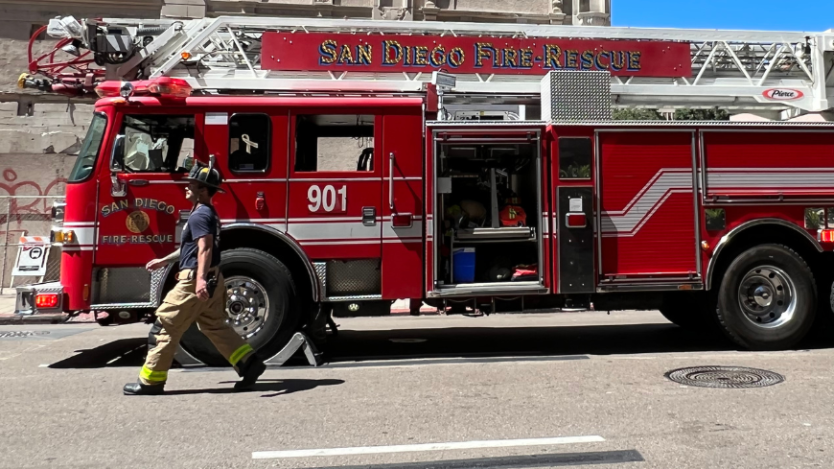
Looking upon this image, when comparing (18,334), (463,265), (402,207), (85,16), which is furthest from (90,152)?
(85,16)

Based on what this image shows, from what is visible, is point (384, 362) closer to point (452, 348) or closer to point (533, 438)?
point (452, 348)

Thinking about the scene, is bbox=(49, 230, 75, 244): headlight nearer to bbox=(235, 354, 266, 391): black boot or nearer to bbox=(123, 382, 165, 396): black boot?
bbox=(123, 382, 165, 396): black boot

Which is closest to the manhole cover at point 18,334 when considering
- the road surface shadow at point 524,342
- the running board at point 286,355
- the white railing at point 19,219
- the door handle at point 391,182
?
the running board at point 286,355

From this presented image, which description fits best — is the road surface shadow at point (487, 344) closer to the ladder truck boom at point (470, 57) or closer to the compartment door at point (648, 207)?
the compartment door at point (648, 207)

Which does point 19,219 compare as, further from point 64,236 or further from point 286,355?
point 286,355

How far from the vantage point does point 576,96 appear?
6.66 meters

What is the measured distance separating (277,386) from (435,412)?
1.59 metres

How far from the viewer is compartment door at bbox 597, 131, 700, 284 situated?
6629mm

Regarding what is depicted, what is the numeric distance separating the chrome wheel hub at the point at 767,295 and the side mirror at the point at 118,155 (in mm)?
6463

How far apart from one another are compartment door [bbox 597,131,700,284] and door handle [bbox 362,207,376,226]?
2.37 meters

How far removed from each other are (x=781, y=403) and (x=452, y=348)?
3494 millimetres

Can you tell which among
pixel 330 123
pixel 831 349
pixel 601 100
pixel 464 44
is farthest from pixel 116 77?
pixel 831 349

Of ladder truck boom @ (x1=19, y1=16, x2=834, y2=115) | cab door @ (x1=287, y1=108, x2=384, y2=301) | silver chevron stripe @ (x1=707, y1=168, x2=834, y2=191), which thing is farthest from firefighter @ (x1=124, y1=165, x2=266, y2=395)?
silver chevron stripe @ (x1=707, y1=168, x2=834, y2=191)

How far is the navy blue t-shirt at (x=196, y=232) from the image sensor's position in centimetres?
504
